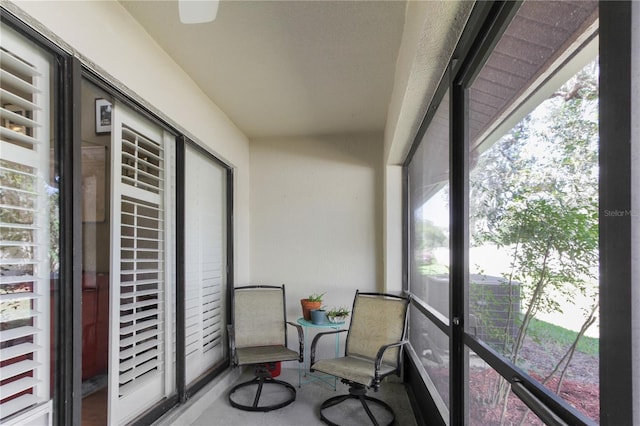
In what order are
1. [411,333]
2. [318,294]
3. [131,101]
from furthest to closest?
[318,294] → [411,333] → [131,101]

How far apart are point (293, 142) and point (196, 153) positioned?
4.56 ft

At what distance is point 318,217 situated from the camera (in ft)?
13.2

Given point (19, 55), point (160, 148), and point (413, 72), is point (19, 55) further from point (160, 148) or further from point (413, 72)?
point (413, 72)

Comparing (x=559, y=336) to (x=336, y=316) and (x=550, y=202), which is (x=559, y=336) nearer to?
(x=550, y=202)

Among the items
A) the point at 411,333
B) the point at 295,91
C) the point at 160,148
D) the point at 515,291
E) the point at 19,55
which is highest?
the point at 295,91

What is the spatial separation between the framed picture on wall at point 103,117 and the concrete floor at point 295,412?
6.69 feet

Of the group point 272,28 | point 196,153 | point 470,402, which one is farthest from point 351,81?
point 470,402

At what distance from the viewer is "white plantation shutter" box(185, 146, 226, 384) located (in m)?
2.80

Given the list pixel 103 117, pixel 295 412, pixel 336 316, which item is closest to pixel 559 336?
pixel 295 412

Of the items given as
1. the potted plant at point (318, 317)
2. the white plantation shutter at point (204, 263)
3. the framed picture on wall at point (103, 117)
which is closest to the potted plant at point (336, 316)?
the potted plant at point (318, 317)

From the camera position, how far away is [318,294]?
12.9 feet

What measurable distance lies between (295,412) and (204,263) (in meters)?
1.52

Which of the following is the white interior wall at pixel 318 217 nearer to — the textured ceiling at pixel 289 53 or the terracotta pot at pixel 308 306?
the terracotta pot at pixel 308 306

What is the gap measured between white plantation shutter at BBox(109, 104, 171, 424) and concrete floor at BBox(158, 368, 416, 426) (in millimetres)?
393
